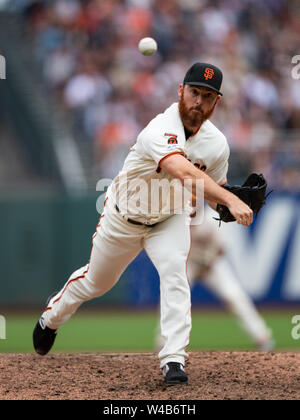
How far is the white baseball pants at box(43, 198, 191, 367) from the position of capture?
475cm

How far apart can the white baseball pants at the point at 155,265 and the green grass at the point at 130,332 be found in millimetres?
2296

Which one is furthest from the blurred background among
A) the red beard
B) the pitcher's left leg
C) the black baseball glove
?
the red beard

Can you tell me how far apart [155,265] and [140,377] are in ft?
2.67

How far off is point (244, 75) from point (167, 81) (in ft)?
4.01

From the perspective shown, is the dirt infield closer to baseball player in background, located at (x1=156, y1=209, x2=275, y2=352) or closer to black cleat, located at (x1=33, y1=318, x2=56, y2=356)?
black cleat, located at (x1=33, y1=318, x2=56, y2=356)

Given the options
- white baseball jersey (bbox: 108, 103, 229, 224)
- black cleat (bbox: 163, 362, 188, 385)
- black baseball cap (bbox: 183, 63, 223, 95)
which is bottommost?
black cleat (bbox: 163, 362, 188, 385)

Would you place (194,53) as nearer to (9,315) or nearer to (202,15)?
(202,15)

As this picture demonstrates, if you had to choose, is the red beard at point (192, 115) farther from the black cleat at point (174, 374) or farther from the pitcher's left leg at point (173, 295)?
the black cleat at point (174, 374)

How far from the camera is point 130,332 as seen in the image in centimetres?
883

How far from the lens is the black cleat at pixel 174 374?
466 cm

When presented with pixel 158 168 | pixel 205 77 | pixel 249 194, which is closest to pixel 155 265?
pixel 158 168

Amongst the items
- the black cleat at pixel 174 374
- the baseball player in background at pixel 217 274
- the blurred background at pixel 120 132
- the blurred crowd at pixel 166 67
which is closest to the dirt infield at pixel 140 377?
the black cleat at pixel 174 374
